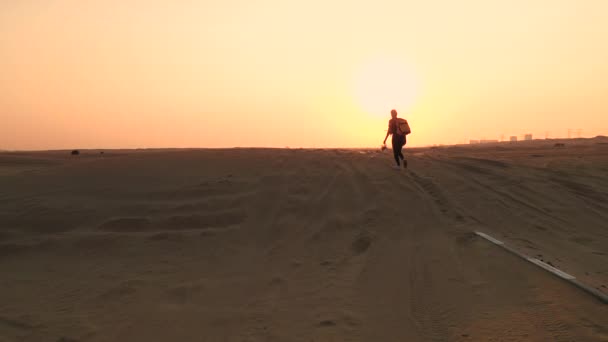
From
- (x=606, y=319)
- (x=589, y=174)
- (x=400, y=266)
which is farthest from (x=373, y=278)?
(x=589, y=174)

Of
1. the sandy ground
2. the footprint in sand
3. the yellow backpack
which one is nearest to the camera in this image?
the sandy ground

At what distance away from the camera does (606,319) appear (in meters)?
3.97

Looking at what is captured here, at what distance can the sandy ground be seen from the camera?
14.4 feet

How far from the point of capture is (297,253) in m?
6.57

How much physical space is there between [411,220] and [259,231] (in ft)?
8.71

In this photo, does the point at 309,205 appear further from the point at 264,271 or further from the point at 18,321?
the point at 18,321

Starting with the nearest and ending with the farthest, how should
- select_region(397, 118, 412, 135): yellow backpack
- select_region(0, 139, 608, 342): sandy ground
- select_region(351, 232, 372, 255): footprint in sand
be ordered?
select_region(0, 139, 608, 342): sandy ground → select_region(351, 232, 372, 255): footprint in sand → select_region(397, 118, 412, 135): yellow backpack

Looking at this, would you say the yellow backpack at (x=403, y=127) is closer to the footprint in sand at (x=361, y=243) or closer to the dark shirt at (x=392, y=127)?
the dark shirt at (x=392, y=127)

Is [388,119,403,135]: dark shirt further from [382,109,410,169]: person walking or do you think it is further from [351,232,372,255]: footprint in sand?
[351,232,372,255]: footprint in sand

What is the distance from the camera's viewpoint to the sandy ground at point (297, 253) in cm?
438

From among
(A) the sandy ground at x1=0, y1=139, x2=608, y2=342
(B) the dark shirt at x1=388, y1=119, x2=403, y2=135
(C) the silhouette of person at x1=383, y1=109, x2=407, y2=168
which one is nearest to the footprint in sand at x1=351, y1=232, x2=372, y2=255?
(A) the sandy ground at x1=0, y1=139, x2=608, y2=342

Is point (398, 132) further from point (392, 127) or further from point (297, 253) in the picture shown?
point (297, 253)

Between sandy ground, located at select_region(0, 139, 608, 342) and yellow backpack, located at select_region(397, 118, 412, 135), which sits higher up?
yellow backpack, located at select_region(397, 118, 412, 135)

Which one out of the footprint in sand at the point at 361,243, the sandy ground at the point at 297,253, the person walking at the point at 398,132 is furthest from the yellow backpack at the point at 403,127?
the footprint in sand at the point at 361,243
